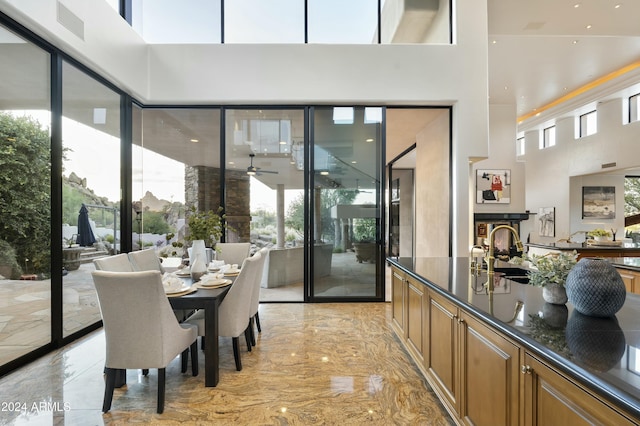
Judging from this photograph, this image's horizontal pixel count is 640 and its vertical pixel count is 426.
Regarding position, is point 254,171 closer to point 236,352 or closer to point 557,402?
point 236,352

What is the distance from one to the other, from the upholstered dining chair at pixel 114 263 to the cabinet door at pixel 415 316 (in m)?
2.72

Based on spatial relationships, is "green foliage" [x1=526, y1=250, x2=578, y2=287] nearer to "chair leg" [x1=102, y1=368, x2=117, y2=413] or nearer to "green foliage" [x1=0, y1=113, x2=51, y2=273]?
"chair leg" [x1=102, y1=368, x2=117, y2=413]

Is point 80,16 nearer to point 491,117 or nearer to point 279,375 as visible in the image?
point 279,375

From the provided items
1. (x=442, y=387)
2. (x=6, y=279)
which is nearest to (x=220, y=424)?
(x=442, y=387)

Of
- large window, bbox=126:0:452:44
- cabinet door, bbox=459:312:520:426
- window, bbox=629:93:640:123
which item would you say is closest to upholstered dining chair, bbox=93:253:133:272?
cabinet door, bbox=459:312:520:426

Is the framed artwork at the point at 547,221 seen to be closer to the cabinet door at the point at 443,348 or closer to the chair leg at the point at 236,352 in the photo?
the cabinet door at the point at 443,348

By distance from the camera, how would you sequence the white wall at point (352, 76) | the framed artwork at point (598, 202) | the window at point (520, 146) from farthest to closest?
the window at point (520, 146), the framed artwork at point (598, 202), the white wall at point (352, 76)

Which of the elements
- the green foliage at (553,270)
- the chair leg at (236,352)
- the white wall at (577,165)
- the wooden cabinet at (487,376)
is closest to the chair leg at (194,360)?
the chair leg at (236,352)

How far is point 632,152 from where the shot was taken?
8078 millimetres

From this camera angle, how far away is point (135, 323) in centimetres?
210

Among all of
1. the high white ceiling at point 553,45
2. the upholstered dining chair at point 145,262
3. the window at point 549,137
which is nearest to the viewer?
the upholstered dining chair at point 145,262

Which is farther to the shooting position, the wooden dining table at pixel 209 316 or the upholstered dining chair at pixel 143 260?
the upholstered dining chair at pixel 143 260

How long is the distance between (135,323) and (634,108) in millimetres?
11822

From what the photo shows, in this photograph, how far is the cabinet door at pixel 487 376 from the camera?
1333 millimetres
